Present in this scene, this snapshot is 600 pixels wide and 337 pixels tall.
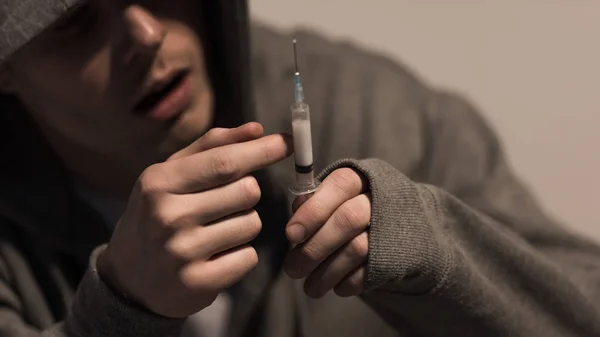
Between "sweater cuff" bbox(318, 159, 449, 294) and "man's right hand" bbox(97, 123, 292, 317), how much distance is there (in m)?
0.08

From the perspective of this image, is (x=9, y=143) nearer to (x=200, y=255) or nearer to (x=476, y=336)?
(x=200, y=255)

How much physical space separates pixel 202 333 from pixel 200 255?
0.85 ft

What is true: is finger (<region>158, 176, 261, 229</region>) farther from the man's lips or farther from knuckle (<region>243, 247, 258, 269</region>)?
the man's lips

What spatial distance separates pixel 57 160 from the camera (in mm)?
741

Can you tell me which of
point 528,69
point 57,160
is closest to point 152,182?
point 57,160

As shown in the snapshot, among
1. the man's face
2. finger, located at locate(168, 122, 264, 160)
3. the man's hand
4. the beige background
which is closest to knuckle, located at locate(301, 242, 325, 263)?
the man's hand

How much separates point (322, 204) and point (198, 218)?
0.10 m

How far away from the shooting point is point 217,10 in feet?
2.19

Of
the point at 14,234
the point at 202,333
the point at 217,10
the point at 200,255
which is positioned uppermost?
the point at 217,10

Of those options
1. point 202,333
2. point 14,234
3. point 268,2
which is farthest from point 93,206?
point 268,2

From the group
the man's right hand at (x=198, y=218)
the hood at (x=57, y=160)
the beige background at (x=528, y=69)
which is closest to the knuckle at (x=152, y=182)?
the man's right hand at (x=198, y=218)

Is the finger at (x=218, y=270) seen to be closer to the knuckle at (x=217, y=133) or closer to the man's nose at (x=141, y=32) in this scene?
the knuckle at (x=217, y=133)

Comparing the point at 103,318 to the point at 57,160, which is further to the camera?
the point at 57,160

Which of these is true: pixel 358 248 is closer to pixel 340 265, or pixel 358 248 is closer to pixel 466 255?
pixel 340 265
